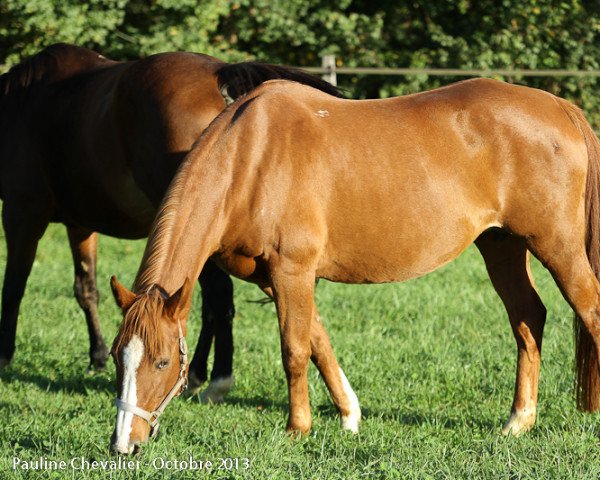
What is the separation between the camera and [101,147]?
5715 millimetres

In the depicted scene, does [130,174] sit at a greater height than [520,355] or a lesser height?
greater

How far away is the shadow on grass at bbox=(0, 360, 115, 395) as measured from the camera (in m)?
5.85

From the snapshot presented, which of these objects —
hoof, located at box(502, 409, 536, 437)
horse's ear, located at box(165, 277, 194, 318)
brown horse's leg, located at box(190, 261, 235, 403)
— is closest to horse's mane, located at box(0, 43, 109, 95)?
brown horse's leg, located at box(190, 261, 235, 403)

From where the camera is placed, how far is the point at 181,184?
428 centimetres

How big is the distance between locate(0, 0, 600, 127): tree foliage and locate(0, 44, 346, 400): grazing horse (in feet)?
26.8

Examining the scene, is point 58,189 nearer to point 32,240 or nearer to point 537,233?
point 32,240

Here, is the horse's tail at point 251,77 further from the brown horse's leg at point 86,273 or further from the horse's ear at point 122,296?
the horse's ear at point 122,296

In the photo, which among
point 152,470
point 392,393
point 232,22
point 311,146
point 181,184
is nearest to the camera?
point 152,470

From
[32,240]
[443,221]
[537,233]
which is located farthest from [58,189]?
[537,233]

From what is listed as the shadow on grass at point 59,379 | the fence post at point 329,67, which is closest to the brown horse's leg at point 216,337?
the shadow on grass at point 59,379

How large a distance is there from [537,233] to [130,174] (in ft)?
8.03

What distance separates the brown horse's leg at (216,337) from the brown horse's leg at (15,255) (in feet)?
4.18

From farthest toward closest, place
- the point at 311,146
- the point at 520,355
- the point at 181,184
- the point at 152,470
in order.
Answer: the point at 520,355 < the point at 311,146 < the point at 181,184 < the point at 152,470

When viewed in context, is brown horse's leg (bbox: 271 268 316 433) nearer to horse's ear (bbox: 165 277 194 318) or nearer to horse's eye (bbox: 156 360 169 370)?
horse's ear (bbox: 165 277 194 318)
